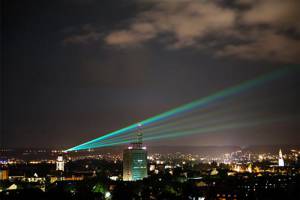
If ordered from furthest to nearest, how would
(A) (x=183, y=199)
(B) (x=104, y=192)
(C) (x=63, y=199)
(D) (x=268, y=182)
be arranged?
1. (D) (x=268, y=182)
2. (B) (x=104, y=192)
3. (A) (x=183, y=199)
4. (C) (x=63, y=199)

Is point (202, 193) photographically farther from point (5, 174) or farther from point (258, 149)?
point (258, 149)

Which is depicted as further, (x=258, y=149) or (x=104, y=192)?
(x=258, y=149)

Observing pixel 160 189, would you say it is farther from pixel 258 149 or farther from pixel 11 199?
pixel 258 149

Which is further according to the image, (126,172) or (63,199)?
(126,172)

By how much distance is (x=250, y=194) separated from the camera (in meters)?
32.6

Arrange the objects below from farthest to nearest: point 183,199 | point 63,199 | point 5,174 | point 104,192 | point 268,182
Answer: point 5,174 → point 268,182 → point 104,192 → point 183,199 → point 63,199

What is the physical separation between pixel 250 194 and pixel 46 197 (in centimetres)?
1683

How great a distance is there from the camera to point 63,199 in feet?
88.0

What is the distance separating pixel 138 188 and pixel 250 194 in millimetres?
10162

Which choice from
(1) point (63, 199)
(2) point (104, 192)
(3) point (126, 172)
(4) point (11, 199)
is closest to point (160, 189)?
(2) point (104, 192)

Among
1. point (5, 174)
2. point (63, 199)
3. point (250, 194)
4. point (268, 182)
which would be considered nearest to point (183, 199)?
point (250, 194)

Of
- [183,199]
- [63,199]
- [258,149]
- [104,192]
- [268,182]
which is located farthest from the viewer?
[258,149]

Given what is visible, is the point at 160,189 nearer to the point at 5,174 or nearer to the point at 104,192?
the point at 104,192

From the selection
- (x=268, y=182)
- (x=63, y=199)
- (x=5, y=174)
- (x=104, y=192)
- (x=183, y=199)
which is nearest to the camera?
(x=63, y=199)
